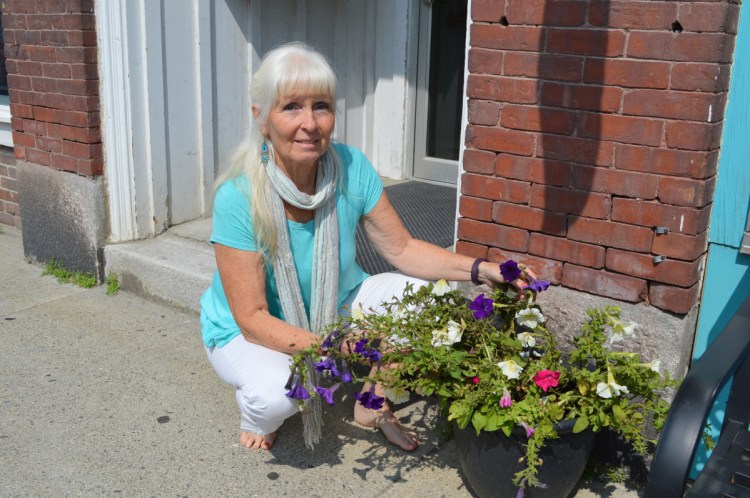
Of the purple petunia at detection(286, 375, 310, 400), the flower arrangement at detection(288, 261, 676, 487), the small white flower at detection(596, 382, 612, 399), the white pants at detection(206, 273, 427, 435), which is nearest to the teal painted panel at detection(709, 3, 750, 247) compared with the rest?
the flower arrangement at detection(288, 261, 676, 487)

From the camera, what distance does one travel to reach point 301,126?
8.91 ft

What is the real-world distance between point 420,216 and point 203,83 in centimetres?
156

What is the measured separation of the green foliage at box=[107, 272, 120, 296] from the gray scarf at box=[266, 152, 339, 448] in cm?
204

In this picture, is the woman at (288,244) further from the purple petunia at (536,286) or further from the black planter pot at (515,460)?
the black planter pot at (515,460)

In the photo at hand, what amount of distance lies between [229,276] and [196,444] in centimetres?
74

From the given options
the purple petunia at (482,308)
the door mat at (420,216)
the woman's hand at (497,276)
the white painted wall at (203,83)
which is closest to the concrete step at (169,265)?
the white painted wall at (203,83)

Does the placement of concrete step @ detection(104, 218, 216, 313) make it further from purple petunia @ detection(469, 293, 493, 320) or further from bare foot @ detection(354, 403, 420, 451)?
purple petunia @ detection(469, 293, 493, 320)

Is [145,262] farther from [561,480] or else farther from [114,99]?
[561,480]

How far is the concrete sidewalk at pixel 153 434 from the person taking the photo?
2.79 m

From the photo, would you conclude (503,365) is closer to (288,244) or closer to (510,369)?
(510,369)

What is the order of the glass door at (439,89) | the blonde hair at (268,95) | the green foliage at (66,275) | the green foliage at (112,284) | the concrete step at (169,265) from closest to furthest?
the blonde hair at (268,95) < the concrete step at (169,265) < the green foliage at (112,284) < the green foliage at (66,275) < the glass door at (439,89)

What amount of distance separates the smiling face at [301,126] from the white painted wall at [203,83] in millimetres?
1958

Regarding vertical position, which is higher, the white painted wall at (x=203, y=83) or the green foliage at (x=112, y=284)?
the white painted wall at (x=203, y=83)

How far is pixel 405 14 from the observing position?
5383mm
